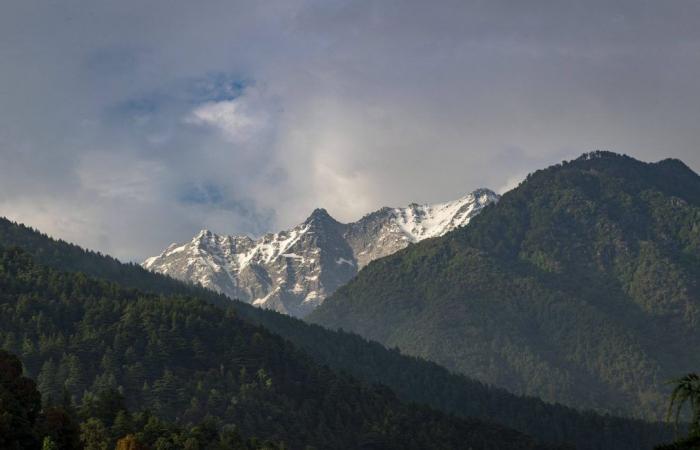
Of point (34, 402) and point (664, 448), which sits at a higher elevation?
point (34, 402)

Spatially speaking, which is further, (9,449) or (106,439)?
(106,439)

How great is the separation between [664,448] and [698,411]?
4063 mm

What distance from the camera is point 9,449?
153125 mm

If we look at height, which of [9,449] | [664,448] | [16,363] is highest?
[16,363]

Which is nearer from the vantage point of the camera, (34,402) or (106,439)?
(34,402)

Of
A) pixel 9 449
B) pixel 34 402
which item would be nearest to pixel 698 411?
pixel 9 449

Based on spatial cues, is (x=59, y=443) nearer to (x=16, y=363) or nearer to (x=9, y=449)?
(x=9, y=449)

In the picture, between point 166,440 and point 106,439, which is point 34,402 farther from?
point 166,440

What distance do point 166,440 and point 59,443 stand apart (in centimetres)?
3416

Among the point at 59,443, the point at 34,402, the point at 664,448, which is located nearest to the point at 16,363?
the point at 34,402

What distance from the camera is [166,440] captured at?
197625 millimetres

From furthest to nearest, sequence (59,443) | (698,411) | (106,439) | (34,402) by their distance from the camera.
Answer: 1. (106,439)
2. (34,402)
3. (59,443)
4. (698,411)

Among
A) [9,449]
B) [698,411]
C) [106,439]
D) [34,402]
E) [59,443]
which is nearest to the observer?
[698,411]

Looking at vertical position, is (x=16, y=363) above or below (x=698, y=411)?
above
